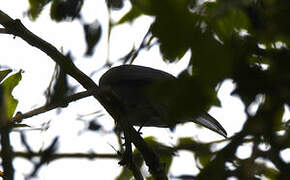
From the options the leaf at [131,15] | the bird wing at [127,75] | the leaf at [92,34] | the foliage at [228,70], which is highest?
the bird wing at [127,75]

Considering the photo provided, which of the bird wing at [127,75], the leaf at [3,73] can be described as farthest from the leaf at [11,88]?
the bird wing at [127,75]

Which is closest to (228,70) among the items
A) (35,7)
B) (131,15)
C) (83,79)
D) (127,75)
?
(35,7)

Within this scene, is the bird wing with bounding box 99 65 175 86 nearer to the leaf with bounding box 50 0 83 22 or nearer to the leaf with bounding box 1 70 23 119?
the leaf with bounding box 1 70 23 119

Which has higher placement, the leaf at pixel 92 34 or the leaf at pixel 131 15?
the leaf at pixel 131 15

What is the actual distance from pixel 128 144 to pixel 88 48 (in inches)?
73.4

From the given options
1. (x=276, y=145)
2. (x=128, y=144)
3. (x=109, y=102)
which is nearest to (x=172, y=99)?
(x=276, y=145)

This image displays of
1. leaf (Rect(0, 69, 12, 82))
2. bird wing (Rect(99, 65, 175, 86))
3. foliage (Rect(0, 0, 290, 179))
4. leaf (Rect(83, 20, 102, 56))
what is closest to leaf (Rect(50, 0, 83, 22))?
leaf (Rect(83, 20, 102, 56))

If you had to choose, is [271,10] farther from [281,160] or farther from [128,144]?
[128,144]

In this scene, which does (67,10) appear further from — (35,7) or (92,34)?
(35,7)

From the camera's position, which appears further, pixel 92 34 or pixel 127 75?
pixel 127 75

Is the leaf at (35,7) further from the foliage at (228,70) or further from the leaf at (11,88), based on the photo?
the foliage at (228,70)

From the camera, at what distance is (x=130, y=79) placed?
4789 millimetres

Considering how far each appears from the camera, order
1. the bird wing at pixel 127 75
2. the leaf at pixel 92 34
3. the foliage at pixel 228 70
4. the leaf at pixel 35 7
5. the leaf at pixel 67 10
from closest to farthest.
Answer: the foliage at pixel 228 70, the leaf at pixel 92 34, the leaf at pixel 67 10, the leaf at pixel 35 7, the bird wing at pixel 127 75

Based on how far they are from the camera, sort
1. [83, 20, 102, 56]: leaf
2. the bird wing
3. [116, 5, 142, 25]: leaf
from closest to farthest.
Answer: [83, 20, 102, 56]: leaf < [116, 5, 142, 25]: leaf < the bird wing
